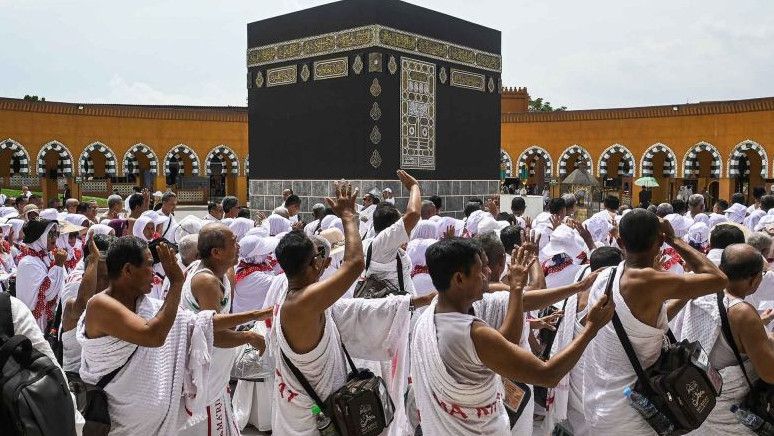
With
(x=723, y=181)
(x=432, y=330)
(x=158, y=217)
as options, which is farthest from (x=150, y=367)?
(x=723, y=181)

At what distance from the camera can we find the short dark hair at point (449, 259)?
98.2 inches

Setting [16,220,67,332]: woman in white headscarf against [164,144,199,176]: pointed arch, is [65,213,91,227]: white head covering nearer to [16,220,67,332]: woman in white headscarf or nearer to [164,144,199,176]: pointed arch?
[16,220,67,332]: woman in white headscarf

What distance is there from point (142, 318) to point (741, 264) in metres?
2.39

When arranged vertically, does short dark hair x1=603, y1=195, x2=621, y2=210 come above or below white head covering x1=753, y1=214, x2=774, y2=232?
above

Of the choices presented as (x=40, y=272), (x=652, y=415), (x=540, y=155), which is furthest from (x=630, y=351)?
(x=540, y=155)

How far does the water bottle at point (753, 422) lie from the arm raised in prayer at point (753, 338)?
189 mm

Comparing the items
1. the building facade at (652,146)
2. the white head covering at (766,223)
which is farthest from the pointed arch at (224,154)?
the white head covering at (766,223)

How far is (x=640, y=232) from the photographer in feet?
9.41

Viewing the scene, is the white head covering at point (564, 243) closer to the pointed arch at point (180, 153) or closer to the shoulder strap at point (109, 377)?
the shoulder strap at point (109, 377)

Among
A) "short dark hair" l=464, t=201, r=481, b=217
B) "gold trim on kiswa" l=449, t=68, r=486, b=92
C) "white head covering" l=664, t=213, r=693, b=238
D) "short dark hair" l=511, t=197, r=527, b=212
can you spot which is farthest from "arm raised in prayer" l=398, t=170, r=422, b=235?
"gold trim on kiswa" l=449, t=68, r=486, b=92

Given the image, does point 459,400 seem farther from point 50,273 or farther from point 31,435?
point 50,273

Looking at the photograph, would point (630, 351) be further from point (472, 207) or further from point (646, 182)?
point (646, 182)

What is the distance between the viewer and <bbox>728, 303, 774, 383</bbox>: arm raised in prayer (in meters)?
2.86

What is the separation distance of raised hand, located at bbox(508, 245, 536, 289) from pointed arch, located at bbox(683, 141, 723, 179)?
26325mm
